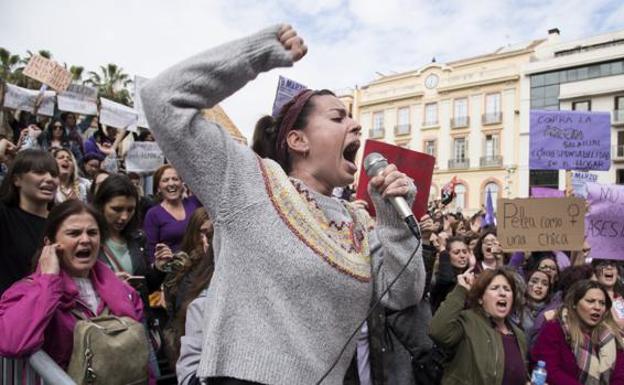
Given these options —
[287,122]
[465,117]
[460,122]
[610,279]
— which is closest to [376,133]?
[460,122]

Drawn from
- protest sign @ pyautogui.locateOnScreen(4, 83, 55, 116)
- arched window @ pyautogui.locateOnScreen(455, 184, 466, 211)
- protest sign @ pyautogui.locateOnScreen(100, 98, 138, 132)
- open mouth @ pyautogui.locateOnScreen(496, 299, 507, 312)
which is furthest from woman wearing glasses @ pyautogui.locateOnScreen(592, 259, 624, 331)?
arched window @ pyautogui.locateOnScreen(455, 184, 466, 211)

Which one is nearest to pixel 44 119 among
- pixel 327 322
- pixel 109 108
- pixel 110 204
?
pixel 109 108

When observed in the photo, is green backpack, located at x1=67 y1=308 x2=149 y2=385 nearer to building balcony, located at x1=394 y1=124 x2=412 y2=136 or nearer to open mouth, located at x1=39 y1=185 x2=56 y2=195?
open mouth, located at x1=39 y1=185 x2=56 y2=195

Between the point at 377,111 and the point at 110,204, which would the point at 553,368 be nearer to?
the point at 110,204

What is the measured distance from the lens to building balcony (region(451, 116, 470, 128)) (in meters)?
41.0

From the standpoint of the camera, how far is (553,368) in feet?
12.9

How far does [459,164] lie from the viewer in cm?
4103

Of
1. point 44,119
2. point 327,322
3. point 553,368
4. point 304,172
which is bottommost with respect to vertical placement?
point 553,368

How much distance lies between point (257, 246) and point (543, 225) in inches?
187

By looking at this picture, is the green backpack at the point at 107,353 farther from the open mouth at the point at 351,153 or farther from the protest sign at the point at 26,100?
the protest sign at the point at 26,100

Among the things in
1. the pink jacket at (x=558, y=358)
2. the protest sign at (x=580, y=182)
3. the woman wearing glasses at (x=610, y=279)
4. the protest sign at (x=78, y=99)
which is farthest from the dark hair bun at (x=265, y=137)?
the protest sign at (x=580, y=182)

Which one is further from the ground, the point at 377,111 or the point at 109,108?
the point at 377,111

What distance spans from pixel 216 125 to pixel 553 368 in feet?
11.3

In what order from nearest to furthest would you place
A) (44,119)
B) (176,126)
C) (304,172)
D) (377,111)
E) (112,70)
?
(176,126) → (304,172) → (44,119) → (112,70) → (377,111)
